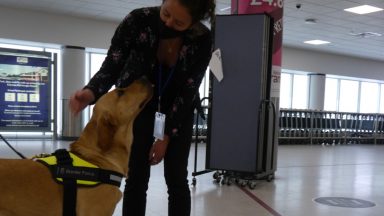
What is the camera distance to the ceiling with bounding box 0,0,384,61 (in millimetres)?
9505

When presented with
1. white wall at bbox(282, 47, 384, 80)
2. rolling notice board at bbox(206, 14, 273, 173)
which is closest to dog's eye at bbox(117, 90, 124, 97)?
rolling notice board at bbox(206, 14, 273, 173)

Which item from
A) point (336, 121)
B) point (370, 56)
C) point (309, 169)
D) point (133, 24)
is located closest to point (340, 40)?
point (336, 121)

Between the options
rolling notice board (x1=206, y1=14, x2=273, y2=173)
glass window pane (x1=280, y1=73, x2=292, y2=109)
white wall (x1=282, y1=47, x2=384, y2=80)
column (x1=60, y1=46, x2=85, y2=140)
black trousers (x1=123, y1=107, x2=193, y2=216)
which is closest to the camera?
black trousers (x1=123, y1=107, x2=193, y2=216)

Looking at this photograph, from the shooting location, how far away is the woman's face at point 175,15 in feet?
5.59

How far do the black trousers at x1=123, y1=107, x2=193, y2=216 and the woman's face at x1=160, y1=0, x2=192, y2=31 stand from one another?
0.47m

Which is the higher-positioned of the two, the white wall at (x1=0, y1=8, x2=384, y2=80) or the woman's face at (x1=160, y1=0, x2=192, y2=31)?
the white wall at (x1=0, y1=8, x2=384, y2=80)

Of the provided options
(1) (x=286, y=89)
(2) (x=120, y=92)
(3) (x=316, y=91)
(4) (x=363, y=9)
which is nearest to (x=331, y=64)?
(3) (x=316, y=91)

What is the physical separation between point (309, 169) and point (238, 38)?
294cm

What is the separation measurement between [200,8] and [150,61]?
370 mm

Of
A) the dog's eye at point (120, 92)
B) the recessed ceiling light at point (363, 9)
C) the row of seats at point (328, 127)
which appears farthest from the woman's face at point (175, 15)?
the row of seats at point (328, 127)

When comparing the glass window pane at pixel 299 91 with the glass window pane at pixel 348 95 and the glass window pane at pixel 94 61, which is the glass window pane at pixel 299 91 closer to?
the glass window pane at pixel 348 95

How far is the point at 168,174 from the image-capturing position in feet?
→ 6.83

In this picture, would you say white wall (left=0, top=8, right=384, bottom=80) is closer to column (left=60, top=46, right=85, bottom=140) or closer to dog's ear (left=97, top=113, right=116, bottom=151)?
column (left=60, top=46, right=85, bottom=140)

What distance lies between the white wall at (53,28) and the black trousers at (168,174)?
9855 millimetres
